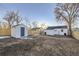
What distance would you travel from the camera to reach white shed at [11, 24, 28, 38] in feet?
8.64

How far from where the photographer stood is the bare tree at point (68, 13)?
2619 mm

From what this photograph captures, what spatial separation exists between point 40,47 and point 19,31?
28 cm

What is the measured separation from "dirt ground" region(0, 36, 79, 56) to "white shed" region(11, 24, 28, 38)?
56 mm

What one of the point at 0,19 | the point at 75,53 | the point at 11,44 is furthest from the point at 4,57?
the point at 75,53

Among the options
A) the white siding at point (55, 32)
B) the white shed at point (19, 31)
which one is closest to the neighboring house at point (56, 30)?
the white siding at point (55, 32)

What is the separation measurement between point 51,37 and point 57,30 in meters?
0.11

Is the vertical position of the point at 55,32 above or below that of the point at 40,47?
above

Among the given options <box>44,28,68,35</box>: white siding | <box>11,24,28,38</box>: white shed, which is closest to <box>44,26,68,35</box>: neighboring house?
<box>44,28,68,35</box>: white siding

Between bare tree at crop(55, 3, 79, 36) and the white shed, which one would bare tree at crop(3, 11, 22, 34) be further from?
bare tree at crop(55, 3, 79, 36)

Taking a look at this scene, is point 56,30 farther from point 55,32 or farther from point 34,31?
point 34,31

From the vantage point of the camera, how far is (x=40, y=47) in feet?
8.61

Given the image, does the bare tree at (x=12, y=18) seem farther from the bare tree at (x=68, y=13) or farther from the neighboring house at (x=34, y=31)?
the bare tree at (x=68, y=13)

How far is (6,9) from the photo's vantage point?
262cm

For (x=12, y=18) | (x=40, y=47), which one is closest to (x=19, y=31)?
(x=12, y=18)
